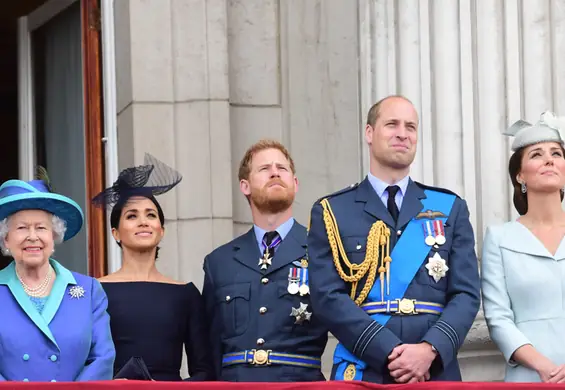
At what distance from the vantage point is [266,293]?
6.59m

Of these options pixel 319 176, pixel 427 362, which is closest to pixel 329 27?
pixel 319 176

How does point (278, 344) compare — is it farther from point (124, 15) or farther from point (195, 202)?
point (124, 15)

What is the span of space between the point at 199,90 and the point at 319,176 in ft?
2.54

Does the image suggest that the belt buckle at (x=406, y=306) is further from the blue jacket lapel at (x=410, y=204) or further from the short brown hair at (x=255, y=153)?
the short brown hair at (x=255, y=153)

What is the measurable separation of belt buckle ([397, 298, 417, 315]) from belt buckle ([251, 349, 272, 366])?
0.70m

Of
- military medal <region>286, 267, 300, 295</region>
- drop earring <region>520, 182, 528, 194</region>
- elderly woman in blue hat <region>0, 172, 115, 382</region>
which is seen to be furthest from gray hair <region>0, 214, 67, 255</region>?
drop earring <region>520, 182, 528, 194</region>

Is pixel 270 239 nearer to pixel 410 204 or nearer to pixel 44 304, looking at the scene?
pixel 410 204

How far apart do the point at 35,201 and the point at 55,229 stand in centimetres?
15

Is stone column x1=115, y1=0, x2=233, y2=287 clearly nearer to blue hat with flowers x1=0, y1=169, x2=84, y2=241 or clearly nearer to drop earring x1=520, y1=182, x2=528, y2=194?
blue hat with flowers x1=0, y1=169, x2=84, y2=241

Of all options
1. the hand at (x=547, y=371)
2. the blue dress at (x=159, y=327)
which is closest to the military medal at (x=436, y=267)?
the hand at (x=547, y=371)

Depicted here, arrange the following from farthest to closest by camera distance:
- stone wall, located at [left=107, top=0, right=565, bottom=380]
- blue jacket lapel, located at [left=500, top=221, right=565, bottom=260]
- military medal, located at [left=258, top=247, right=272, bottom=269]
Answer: stone wall, located at [left=107, top=0, right=565, bottom=380]
military medal, located at [left=258, top=247, right=272, bottom=269]
blue jacket lapel, located at [left=500, top=221, right=565, bottom=260]

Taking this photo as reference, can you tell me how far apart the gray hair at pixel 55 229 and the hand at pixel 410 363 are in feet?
4.70

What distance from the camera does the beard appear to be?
667cm

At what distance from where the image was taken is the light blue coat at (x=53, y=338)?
6.05 m
